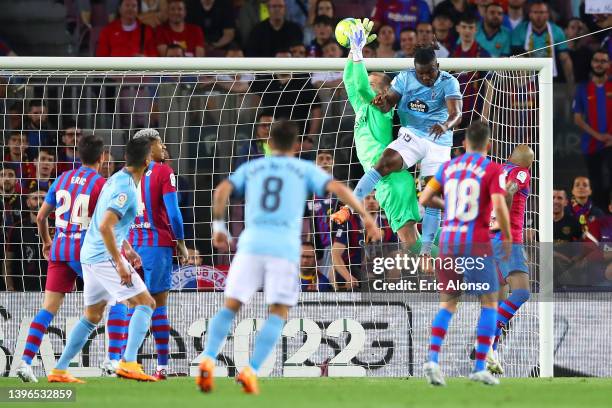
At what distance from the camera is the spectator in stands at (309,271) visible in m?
13.2

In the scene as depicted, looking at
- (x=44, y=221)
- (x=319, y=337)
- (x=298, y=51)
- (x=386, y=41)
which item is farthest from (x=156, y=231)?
(x=386, y=41)

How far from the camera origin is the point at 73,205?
10859 millimetres

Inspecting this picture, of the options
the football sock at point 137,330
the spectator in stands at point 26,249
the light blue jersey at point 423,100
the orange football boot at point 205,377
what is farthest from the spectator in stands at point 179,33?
the orange football boot at point 205,377

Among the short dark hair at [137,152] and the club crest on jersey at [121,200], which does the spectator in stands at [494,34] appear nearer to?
the short dark hair at [137,152]

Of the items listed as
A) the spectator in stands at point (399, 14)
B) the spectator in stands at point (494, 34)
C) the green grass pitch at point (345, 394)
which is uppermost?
the spectator in stands at point (399, 14)

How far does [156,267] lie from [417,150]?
270cm

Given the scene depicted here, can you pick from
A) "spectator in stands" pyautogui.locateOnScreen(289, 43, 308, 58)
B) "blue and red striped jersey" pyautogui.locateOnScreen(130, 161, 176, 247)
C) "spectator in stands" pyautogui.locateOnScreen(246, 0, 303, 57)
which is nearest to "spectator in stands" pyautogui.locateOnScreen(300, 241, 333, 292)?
"blue and red striped jersey" pyautogui.locateOnScreen(130, 161, 176, 247)

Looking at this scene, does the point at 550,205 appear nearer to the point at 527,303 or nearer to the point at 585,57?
the point at 527,303

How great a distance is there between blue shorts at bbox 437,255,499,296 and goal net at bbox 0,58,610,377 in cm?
223

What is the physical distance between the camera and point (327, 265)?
43.6ft

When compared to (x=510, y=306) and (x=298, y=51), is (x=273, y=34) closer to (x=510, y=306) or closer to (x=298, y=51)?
(x=298, y=51)

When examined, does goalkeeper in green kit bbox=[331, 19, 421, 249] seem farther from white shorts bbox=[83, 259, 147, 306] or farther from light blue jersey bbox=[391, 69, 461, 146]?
white shorts bbox=[83, 259, 147, 306]

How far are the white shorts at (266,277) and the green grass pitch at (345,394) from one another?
71 centimetres

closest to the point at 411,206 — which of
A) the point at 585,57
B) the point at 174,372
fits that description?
the point at 174,372
